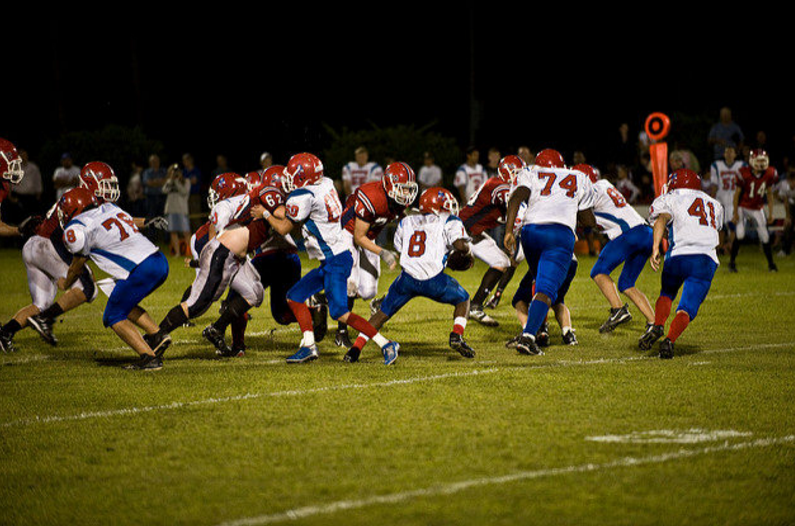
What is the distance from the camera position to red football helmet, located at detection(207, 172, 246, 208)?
9.80 m

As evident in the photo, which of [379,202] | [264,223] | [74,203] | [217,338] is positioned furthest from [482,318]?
[74,203]

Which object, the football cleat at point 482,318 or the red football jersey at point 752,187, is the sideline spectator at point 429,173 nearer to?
the red football jersey at point 752,187

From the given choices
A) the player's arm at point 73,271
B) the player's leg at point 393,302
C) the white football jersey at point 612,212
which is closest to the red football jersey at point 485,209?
the white football jersey at point 612,212

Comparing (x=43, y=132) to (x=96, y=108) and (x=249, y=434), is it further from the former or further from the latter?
(x=249, y=434)

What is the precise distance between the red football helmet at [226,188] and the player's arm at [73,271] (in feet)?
5.25

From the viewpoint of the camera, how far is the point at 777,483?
502 cm

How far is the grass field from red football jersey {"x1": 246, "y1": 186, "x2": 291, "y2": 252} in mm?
966

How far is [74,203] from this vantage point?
8.50 m

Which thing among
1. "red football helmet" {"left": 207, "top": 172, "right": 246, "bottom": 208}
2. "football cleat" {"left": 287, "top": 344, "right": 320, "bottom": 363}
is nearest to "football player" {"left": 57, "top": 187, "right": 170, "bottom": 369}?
"football cleat" {"left": 287, "top": 344, "right": 320, "bottom": 363}

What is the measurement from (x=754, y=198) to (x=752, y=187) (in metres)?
0.17

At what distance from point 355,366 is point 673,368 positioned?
7.92 feet

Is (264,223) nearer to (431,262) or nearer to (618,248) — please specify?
(431,262)

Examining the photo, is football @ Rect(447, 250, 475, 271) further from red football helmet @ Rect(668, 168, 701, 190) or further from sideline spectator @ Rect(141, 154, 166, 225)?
sideline spectator @ Rect(141, 154, 166, 225)

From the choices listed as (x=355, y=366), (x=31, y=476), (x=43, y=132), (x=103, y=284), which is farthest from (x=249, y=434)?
(x=43, y=132)
